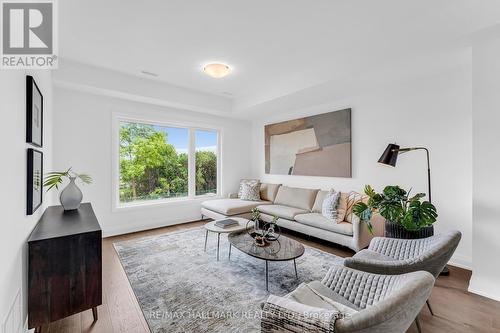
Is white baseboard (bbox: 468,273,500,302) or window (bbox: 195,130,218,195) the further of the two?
window (bbox: 195,130,218,195)

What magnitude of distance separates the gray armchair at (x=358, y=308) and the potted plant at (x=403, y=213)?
3.93 ft

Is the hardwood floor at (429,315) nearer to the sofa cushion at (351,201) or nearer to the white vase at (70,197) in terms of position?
the white vase at (70,197)

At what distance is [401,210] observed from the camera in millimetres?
2453

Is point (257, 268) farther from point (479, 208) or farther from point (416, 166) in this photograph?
point (416, 166)

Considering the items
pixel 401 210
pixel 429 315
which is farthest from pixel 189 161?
pixel 429 315

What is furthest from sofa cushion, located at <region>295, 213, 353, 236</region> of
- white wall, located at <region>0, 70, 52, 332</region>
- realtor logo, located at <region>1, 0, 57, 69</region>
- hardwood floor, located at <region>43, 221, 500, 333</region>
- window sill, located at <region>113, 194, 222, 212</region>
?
realtor logo, located at <region>1, 0, 57, 69</region>

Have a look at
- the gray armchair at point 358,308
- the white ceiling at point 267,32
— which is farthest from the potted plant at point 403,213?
the white ceiling at point 267,32

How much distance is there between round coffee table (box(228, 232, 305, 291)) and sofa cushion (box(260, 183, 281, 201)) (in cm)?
219

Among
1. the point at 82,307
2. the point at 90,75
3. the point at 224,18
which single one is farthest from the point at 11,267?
the point at 90,75

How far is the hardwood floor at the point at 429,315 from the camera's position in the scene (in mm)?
1790

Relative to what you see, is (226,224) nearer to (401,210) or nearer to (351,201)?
(351,201)

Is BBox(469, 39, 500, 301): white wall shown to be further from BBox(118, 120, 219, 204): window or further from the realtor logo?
BBox(118, 120, 219, 204): window

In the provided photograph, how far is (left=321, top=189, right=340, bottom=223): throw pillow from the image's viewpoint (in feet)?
11.4

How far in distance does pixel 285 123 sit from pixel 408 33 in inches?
113
